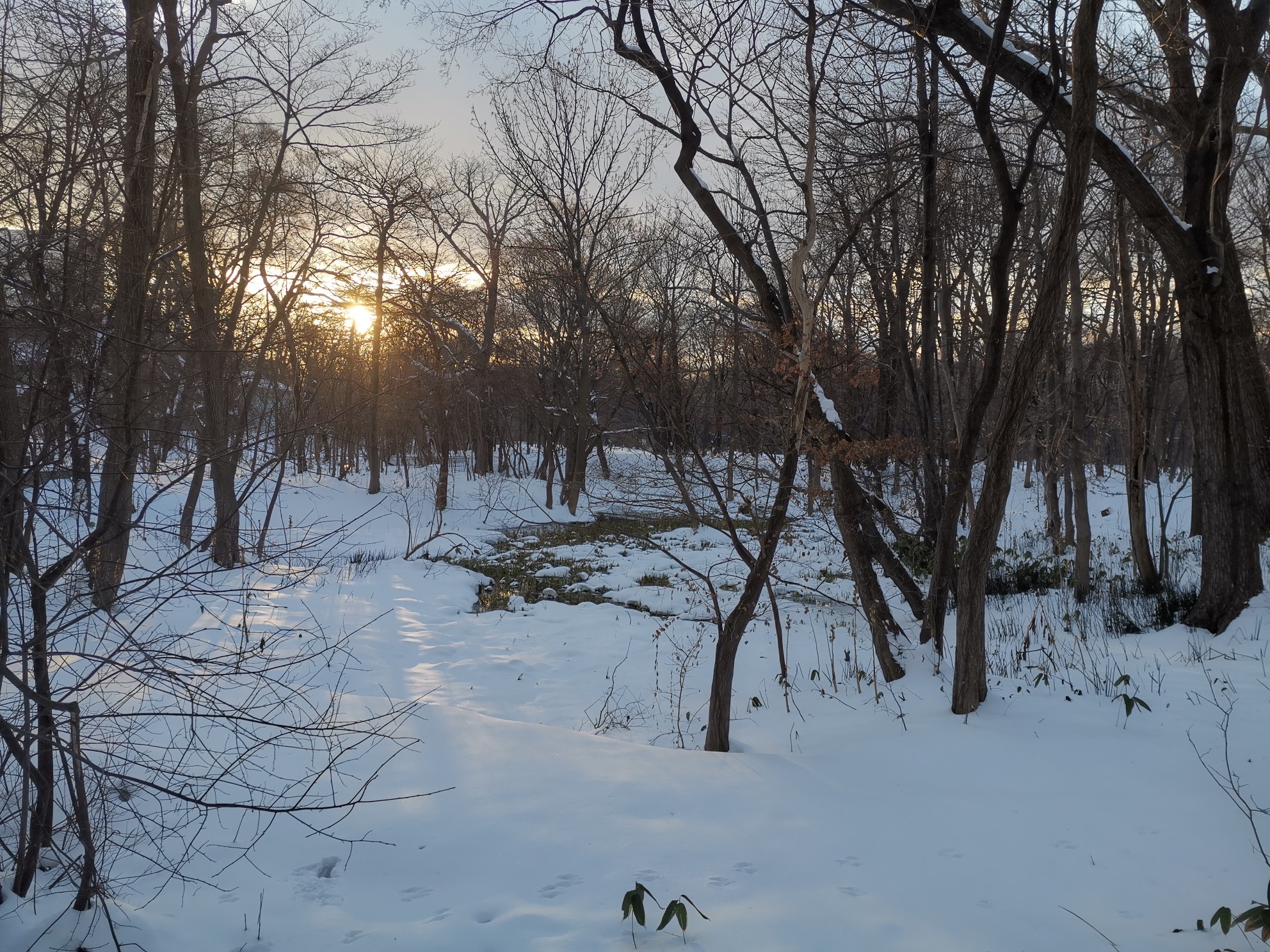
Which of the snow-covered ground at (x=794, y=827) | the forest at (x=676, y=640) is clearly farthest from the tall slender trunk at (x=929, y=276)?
the snow-covered ground at (x=794, y=827)

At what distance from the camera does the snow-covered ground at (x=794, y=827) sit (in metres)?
2.61

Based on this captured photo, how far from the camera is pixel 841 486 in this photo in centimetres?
529

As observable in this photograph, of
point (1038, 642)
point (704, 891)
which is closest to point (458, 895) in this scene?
point (704, 891)

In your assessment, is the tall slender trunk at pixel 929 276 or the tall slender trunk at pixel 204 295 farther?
the tall slender trunk at pixel 929 276

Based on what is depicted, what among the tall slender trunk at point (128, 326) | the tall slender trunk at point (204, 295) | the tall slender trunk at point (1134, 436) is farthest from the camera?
the tall slender trunk at point (1134, 436)

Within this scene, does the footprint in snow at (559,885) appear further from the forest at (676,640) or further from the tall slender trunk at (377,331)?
the tall slender trunk at (377,331)

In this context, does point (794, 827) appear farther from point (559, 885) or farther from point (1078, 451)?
point (1078, 451)

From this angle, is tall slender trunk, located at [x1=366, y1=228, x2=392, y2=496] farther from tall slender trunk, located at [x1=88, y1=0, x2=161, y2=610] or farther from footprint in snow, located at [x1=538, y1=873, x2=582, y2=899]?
footprint in snow, located at [x1=538, y1=873, x2=582, y2=899]

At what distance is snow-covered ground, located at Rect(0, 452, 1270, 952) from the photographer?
261 cm

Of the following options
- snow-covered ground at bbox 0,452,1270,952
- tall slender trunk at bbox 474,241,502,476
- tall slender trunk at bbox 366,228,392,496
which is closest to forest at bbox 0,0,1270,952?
snow-covered ground at bbox 0,452,1270,952

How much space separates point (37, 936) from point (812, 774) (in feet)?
10.3

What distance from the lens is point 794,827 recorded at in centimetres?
329

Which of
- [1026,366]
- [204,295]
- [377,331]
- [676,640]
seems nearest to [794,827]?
[1026,366]

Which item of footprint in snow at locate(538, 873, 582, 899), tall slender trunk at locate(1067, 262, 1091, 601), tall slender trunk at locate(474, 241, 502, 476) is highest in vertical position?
tall slender trunk at locate(474, 241, 502, 476)
